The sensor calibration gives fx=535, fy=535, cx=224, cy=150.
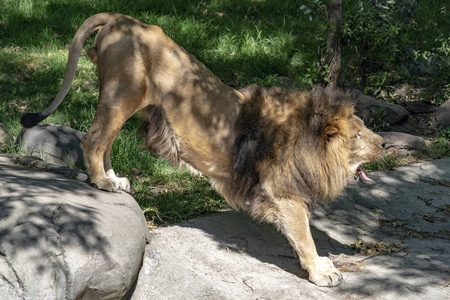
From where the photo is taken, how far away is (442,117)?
22.7 feet

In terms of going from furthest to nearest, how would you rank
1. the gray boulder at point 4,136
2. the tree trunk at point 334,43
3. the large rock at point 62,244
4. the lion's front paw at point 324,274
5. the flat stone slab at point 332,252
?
the tree trunk at point 334,43
the gray boulder at point 4,136
the lion's front paw at point 324,274
the flat stone slab at point 332,252
the large rock at point 62,244

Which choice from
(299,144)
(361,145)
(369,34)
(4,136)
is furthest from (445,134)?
(4,136)

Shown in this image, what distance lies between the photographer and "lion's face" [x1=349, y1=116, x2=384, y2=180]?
13.1 ft

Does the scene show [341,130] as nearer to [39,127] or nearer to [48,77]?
[39,127]

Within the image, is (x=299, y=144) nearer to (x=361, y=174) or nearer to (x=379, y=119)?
(x=361, y=174)

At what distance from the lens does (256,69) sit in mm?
7492

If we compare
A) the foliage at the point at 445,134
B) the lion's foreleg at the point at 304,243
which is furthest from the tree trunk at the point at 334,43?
the lion's foreleg at the point at 304,243

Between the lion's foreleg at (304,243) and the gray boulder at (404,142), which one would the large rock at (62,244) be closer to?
the lion's foreleg at (304,243)

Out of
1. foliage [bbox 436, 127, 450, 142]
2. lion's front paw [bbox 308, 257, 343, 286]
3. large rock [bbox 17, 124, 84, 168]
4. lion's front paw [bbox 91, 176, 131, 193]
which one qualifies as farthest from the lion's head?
foliage [bbox 436, 127, 450, 142]

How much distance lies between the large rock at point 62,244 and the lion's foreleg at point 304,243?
3.31ft

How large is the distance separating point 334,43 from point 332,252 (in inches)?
123

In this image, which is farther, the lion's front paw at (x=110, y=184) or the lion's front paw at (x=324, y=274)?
the lion's front paw at (x=110, y=184)

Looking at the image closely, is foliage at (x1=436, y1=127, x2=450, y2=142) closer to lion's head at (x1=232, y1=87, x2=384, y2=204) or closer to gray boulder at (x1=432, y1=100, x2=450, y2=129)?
gray boulder at (x1=432, y1=100, x2=450, y2=129)

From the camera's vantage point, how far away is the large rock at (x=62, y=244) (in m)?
2.70
